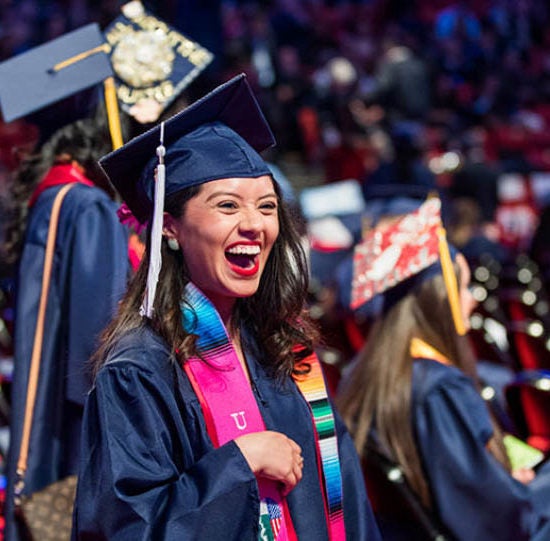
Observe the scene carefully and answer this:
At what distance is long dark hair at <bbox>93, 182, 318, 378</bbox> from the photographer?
1.99 m

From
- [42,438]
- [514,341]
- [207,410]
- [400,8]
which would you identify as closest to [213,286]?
[207,410]

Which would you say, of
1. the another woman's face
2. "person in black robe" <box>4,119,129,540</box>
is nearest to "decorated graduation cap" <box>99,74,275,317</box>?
"person in black robe" <box>4,119,129,540</box>

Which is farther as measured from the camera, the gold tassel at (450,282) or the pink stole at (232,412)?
the gold tassel at (450,282)

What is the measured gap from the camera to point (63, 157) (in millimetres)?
3037

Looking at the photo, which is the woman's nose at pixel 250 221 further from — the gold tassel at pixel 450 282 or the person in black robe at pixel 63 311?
the gold tassel at pixel 450 282

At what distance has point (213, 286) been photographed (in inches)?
77.3

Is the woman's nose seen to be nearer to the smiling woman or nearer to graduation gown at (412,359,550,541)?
the smiling woman

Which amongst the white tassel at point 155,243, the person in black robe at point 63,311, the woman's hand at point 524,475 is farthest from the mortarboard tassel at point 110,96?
the woman's hand at point 524,475

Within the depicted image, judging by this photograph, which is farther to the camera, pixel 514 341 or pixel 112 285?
pixel 514 341

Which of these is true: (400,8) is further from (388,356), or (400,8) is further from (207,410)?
(207,410)

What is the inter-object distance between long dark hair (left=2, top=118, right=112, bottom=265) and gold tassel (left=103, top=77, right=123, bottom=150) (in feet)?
0.15

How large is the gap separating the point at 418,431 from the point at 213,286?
1.14 meters

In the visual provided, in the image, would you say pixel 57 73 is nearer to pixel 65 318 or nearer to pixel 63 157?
pixel 63 157

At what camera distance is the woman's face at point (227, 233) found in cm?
193
